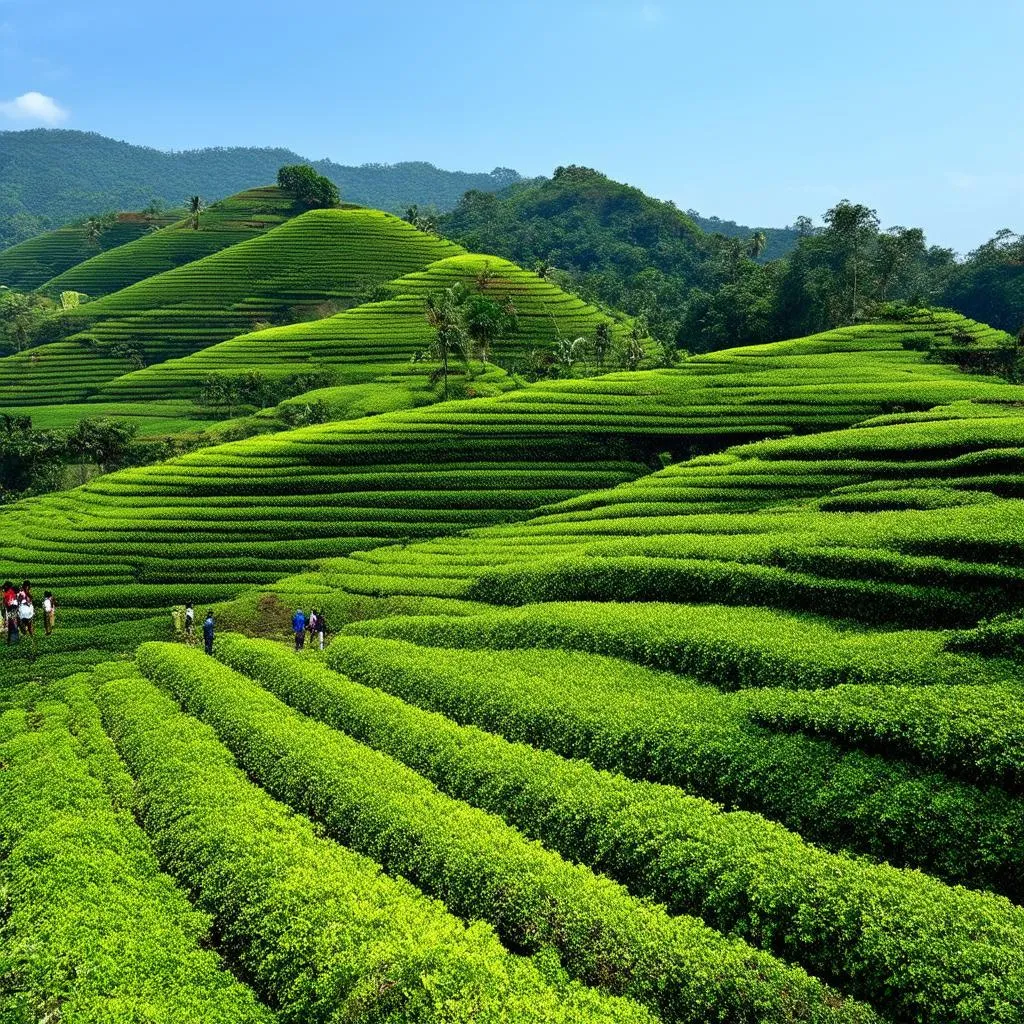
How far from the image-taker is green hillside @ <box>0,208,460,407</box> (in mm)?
78500

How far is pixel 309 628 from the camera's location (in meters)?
25.0

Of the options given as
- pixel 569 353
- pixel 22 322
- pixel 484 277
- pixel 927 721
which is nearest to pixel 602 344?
pixel 569 353

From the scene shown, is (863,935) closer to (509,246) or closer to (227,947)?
(227,947)

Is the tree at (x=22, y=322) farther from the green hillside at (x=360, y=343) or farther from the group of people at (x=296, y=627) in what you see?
the group of people at (x=296, y=627)

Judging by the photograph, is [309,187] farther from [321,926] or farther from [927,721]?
[321,926]

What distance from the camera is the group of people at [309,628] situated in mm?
23875

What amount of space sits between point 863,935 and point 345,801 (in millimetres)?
8111

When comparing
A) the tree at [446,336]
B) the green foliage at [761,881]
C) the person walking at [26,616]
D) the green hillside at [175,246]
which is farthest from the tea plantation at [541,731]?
the green hillside at [175,246]

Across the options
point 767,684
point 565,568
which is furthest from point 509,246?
point 767,684

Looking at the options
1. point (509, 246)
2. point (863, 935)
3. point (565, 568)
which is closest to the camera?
point (863, 935)

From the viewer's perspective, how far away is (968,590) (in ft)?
56.1

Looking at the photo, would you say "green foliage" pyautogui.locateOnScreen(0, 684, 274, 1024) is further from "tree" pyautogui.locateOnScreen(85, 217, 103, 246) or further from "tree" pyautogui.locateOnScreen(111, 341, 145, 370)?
"tree" pyautogui.locateOnScreen(85, 217, 103, 246)

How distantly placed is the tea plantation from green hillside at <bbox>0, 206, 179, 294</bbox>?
115 meters

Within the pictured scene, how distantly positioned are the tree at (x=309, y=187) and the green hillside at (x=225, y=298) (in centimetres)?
1527
